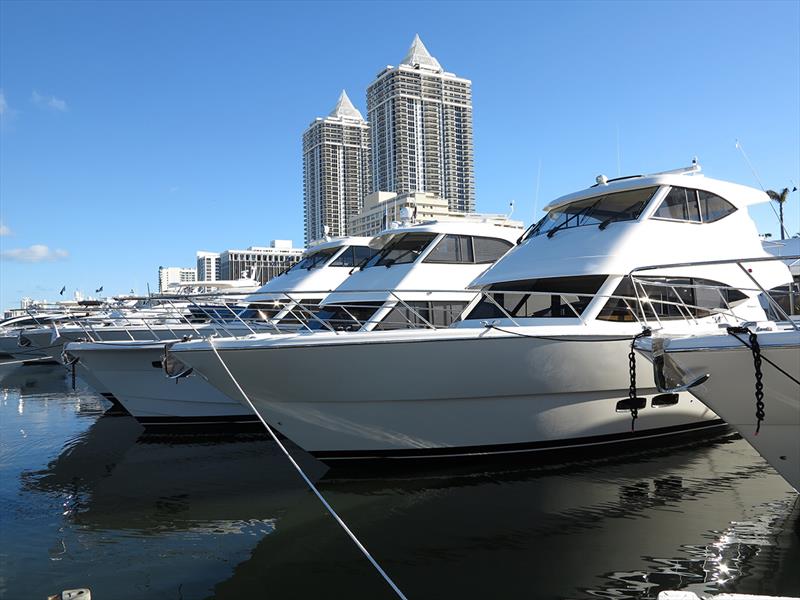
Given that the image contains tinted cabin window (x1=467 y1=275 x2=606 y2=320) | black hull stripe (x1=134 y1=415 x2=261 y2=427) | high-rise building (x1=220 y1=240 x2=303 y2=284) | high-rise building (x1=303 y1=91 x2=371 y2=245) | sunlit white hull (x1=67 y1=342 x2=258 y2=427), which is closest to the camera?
tinted cabin window (x1=467 y1=275 x2=606 y2=320)

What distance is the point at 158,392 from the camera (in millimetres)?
11031

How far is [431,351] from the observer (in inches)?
271

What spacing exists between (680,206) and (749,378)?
4733mm

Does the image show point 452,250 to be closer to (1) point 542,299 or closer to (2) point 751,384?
(1) point 542,299

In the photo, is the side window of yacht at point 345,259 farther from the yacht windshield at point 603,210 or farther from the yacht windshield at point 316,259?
the yacht windshield at point 603,210

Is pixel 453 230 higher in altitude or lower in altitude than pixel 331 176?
lower

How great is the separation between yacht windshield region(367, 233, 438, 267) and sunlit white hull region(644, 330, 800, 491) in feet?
22.9

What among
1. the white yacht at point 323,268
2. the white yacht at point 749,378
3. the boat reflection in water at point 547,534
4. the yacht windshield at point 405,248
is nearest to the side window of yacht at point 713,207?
the boat reflection in water at point 547,534

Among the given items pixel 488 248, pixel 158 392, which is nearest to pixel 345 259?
pixel 488 248

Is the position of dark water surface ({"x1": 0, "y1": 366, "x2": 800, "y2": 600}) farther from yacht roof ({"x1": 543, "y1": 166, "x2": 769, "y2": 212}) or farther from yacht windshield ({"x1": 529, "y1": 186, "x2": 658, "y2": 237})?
yacht roof ({"x1": 543, "y1": 166, "x2": 769, "y2": 212})

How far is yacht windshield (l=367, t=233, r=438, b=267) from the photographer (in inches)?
471

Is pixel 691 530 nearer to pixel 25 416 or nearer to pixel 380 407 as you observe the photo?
pixel 380 407

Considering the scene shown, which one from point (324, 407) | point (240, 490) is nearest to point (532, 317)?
point (324, 407)

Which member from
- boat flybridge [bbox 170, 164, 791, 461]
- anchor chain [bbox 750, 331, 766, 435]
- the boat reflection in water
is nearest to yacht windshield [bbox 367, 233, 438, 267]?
boat flybridge [bbox 170, 164, 791, 461]
